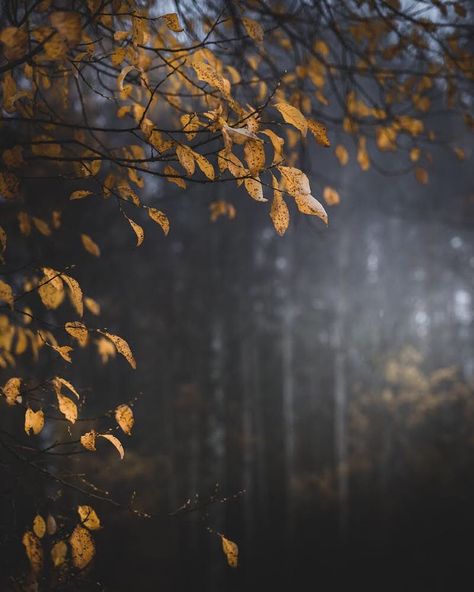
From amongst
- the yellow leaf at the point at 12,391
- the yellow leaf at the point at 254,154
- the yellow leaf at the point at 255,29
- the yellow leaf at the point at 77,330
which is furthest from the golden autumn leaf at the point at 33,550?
the yellow leaf at the point at 255,29

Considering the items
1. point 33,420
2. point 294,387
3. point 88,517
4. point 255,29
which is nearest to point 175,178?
point 255,29

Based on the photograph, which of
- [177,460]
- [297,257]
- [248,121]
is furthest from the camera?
[297,257]

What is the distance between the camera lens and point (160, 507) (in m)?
9.51

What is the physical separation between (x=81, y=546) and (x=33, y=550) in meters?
0.16

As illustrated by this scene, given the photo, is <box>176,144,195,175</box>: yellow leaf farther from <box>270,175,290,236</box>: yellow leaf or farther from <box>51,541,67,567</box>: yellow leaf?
<box>51,541,67,567</box>: yellow leaf

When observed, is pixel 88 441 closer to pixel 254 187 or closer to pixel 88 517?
pixel 88 517

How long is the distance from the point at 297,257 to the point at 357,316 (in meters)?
2.79

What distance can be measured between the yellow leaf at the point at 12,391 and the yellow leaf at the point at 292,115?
126cm

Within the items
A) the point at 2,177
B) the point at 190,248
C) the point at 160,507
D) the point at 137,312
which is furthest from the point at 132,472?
the point at 2,177

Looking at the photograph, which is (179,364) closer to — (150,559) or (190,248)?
(190,248)

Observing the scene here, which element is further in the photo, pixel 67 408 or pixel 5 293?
pixel 5 293

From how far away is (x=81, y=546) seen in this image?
4.92 ft

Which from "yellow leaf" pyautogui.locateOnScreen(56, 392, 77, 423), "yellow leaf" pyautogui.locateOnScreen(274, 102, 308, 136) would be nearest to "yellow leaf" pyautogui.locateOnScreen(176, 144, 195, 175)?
"yellow leaf" pyautogui.locateOnScreen(274, 102, 308, 136)

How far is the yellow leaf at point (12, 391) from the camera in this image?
156cm
